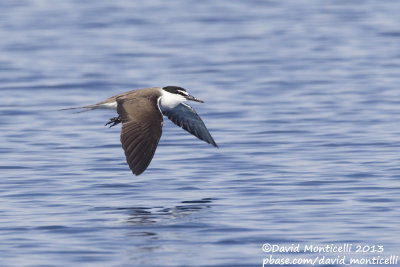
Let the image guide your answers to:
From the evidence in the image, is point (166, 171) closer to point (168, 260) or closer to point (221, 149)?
point (221, 149)

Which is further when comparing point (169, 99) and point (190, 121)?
point (190, 121)

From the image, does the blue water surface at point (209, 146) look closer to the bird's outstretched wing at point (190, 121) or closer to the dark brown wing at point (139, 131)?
the bird's outstretched wing at point (190, 121)

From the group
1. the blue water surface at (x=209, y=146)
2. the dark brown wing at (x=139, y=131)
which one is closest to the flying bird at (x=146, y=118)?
the dark brown wing at (x=139, y=131)

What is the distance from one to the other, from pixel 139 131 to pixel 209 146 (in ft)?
13.5

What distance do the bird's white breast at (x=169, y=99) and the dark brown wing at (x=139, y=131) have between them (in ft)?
1.99

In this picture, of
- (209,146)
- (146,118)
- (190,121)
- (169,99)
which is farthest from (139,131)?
(209,146)

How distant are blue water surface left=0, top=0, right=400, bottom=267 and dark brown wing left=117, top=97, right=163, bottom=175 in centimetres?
65

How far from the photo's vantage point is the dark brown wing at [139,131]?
1204cm

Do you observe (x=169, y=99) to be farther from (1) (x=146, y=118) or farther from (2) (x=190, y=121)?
(1) (x=146, y=118)

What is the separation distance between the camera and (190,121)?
14.6 m

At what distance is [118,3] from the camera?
4012 cm

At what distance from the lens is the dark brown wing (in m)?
12.0

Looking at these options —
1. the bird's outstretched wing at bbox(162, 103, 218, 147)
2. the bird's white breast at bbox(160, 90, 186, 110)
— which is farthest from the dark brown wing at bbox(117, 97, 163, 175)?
the bird's outstretched wing at bbox(162, 103, 218, 147)

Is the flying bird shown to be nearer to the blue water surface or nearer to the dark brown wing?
the dark brown wing
